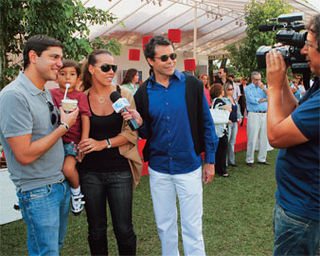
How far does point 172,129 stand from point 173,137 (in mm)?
60

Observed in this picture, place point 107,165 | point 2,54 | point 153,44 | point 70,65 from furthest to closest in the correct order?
point 2,54
point 70,65
point 153,44
point 107,165

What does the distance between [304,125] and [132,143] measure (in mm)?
1371

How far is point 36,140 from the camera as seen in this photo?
198 cm

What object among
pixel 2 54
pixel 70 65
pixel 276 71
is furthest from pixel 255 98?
pixel 276 71

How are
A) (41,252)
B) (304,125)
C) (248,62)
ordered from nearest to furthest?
(304,125) → (41,252) → (248,62)

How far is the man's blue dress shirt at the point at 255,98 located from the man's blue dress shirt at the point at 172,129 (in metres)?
4.59

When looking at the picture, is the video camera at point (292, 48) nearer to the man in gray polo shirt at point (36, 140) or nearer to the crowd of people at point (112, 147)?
the crowd of people at point (112, 147)

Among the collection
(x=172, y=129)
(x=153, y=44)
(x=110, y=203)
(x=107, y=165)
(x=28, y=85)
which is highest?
(x=153, y=44)

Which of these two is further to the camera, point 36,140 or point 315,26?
point 36,140

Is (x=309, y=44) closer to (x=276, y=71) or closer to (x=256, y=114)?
(x=276, y=71)

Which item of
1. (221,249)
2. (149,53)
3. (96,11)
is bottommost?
(221,249)

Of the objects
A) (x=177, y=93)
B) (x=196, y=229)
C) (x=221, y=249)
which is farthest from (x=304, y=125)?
(x=221, y=249)

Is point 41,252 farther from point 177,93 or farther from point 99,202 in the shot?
point 177,93

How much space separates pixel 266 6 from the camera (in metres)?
9.37
